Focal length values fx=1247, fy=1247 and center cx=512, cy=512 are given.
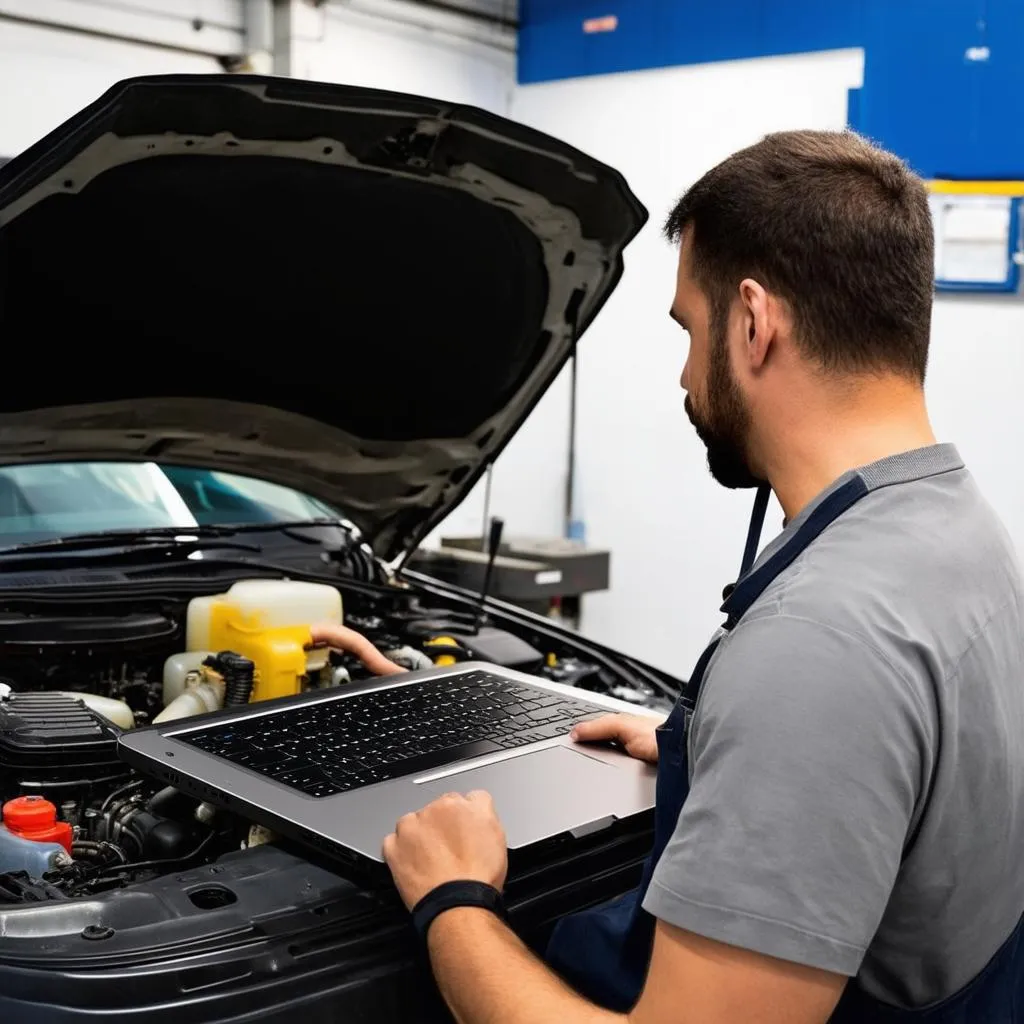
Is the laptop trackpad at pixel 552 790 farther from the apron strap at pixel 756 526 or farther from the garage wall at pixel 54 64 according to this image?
the garage wall at pixel 54 64

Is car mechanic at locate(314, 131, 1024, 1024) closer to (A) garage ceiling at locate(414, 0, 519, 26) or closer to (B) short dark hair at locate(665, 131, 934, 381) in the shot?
(B) short dark hair at locate(665, 131, 934, 381)

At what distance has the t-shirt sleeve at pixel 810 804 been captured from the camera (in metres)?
0.96

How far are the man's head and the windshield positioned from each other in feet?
4.65

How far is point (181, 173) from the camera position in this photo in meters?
1.76

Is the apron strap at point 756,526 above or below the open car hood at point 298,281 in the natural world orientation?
below

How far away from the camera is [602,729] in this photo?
163 centimetres

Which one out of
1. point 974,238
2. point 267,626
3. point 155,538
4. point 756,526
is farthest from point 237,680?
point 974,238

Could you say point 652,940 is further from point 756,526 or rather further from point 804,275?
point 804,275

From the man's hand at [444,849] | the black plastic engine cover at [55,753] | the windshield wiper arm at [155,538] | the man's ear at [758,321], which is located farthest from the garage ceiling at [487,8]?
the man's hand at [444,849]

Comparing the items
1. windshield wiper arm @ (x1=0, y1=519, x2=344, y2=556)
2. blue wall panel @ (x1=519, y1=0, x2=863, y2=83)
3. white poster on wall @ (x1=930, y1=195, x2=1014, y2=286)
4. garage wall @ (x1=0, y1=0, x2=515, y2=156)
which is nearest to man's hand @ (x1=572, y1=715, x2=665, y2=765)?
windshield wiper arm @ (x1=0, y1=519, x2=344, y2=556)

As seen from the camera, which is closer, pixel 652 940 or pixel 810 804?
pixel 810 804

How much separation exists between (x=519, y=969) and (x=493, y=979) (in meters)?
0.03

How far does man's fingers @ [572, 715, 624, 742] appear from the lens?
162cm

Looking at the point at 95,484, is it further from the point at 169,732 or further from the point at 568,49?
the point at 568,49
